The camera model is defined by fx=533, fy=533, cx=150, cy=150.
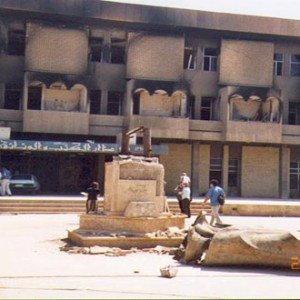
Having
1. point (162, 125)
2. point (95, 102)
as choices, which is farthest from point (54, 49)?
point (162, 125)

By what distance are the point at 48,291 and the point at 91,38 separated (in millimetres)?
26569

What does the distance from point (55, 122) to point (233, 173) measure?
12425 mm

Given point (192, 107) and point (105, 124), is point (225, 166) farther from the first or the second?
point (105, 124)

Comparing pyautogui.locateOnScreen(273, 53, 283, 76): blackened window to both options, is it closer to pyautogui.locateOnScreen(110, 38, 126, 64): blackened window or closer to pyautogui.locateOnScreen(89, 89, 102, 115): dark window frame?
pyautogui.locateOnScreen(110, 38, 126, 64): blackened window

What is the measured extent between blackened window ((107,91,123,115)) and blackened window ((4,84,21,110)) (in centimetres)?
548

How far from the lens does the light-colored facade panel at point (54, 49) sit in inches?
1211

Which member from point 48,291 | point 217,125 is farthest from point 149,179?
point 217,125

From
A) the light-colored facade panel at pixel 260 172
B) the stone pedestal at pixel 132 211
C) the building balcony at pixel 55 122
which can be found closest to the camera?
the stone pedestal at pixel 132 211

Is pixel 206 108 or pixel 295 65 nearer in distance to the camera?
pixel 206 108

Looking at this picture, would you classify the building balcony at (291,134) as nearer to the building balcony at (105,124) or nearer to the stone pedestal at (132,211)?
the building balcony at (105,124)

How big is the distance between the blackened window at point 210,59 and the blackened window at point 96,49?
673 centimetres

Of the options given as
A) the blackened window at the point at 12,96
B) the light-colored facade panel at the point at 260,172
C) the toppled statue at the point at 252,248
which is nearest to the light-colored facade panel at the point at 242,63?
the light-colored facade panel at the point at 260,172

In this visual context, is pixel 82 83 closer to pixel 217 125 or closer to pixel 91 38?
pixel 91 38

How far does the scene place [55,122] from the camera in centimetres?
3050
